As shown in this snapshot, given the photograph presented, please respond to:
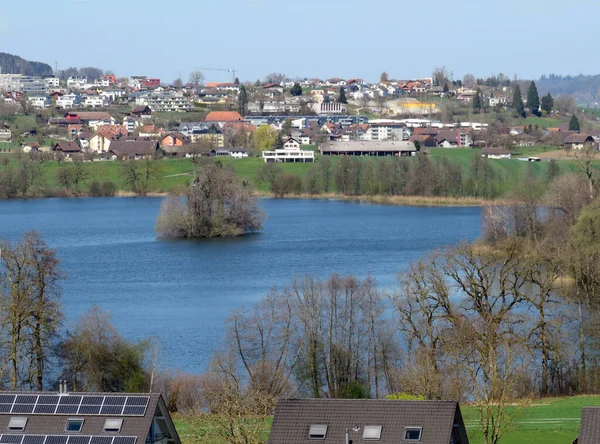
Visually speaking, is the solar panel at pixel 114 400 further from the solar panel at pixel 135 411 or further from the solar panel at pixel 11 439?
the solar panel at pixel 11 439

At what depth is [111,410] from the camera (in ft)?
47.4

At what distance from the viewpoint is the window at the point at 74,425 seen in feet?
47.3

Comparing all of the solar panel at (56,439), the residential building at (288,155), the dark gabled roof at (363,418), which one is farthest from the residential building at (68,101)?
the dark gabled roof at (363,418)

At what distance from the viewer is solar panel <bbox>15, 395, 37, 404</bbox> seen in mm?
14844

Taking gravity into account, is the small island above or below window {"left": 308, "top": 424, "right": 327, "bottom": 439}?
below

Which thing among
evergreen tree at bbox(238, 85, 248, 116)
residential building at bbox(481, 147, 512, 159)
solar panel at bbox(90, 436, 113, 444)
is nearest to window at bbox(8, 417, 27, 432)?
solar panel at bbox(90, 436, 113, 444)

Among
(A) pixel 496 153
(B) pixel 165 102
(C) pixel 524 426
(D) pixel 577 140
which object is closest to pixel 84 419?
(C) pixel 524 426

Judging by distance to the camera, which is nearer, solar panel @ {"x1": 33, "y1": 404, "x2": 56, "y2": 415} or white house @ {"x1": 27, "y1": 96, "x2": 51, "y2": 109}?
solar panel @ {"x1": 33, "y1": 404, "x2": 56, "y2": 415}

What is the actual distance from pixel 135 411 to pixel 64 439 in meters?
0.88

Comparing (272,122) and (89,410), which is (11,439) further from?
(272,122)

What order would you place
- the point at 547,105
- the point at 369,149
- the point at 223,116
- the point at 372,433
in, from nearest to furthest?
1. the point at 372,433
2. the point at 369,149
3. the point at 223,116
4. the point at 547,105

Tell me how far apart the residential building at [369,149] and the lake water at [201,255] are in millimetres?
24590

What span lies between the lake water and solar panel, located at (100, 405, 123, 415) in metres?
9.02

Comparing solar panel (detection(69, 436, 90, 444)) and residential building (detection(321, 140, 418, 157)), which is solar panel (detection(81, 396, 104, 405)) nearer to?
solar panel (detection(69, 436, 90, 444))
